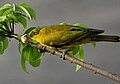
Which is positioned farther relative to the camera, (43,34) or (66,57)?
(43,34)

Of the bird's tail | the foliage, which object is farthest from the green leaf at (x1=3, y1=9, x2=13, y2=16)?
the bird's tail

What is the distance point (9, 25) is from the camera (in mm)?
440

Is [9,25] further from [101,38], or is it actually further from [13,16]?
[101,38]

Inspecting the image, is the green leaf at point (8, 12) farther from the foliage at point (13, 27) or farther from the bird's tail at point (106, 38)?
the bird's tail at point (106, 38)

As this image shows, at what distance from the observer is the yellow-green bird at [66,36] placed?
41cm

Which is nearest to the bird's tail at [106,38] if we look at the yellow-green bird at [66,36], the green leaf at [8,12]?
the yellow-green bird at [66,36]

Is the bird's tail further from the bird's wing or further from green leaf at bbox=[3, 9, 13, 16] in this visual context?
green leaf at bbox=[3, 9, 13, 16]

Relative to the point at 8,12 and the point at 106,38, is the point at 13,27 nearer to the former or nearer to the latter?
the point at 8,12

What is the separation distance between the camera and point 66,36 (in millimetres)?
430

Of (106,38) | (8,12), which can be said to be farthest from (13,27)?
(106,38)

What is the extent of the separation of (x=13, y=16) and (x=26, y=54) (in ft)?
0.20

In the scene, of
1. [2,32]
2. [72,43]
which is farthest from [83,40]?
[2,32]

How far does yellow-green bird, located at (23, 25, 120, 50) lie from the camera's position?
16.1 inches

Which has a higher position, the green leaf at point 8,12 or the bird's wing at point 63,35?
the green leaf at point 8,12
